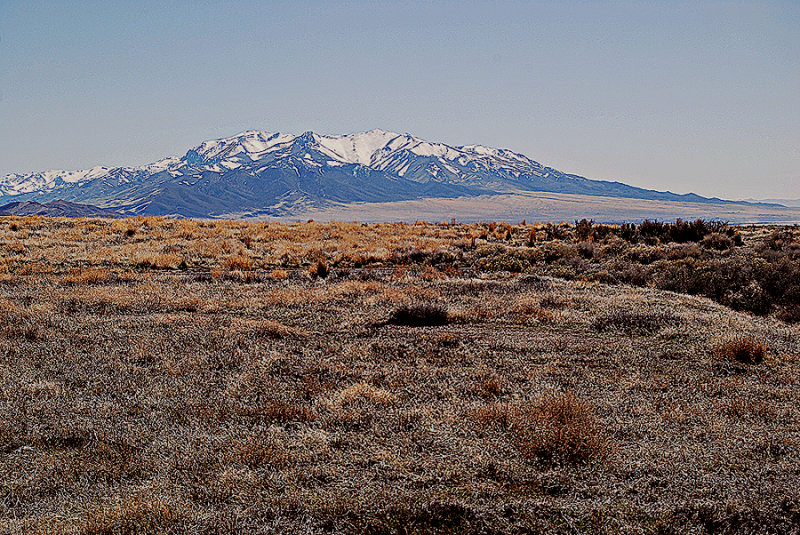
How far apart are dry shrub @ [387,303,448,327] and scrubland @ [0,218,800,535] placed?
52mm

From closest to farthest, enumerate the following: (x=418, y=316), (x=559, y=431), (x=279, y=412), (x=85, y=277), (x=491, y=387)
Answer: (x=559, y=431), (x=279, y=412), (x=491, y=387), (x=418, y=316), (x=85, y=277)

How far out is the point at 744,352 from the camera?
9.52 m

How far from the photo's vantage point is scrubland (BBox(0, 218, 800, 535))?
5.15m

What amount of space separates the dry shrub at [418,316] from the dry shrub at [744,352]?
559cm

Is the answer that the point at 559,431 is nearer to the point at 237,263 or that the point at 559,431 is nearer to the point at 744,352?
the point at 744,352

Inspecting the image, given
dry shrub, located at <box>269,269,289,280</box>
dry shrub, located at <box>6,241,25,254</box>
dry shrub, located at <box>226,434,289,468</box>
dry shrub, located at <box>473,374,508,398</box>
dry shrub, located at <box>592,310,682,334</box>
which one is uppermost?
dry shrub, located at <box>592,310,682,334</box>

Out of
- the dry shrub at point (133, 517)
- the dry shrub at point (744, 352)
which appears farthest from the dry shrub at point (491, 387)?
the dry shrub at point (133, 517)

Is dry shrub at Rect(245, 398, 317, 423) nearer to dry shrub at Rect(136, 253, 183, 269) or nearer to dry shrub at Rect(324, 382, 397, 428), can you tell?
dry shrub at Rect(324, 382, 397, 428)

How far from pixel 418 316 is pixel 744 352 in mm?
6403

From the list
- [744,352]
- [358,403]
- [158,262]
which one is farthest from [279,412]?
[158,262]

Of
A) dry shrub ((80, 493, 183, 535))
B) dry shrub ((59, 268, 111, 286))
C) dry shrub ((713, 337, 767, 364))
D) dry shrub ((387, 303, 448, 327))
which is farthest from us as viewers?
dry shrub ((59, 268, 111, 286))

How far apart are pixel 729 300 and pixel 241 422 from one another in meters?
14.7

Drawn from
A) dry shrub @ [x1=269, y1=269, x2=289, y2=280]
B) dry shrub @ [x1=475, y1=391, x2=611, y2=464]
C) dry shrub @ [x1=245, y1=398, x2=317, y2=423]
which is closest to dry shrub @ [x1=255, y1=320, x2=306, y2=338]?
dry shrub @ [x1=245, y1=398, x2=317, y2=423]

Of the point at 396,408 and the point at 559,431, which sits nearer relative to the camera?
the point at 559,431
